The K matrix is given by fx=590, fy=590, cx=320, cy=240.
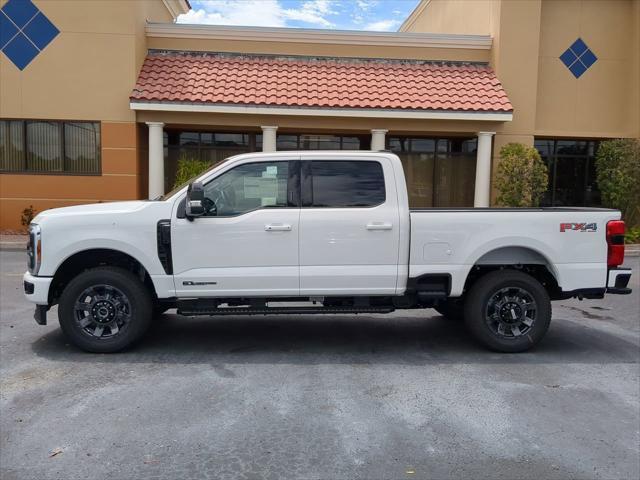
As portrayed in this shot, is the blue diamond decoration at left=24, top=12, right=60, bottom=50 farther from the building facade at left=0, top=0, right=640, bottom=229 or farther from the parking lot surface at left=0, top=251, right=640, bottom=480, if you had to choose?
the parking lot surface at left=0, top=251, right=640, bottom=480

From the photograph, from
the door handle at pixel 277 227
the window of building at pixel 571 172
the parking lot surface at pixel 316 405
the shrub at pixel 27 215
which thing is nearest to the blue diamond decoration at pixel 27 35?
the shrub at pixel 27 215

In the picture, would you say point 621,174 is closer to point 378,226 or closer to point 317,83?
point 317,83

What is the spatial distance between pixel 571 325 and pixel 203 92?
431 inches

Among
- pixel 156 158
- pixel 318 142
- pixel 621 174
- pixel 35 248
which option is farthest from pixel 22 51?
pixel 621 174

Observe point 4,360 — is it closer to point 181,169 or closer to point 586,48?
point 181,169

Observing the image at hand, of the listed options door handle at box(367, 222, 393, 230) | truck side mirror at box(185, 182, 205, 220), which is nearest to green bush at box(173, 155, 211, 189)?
truck side mirror at box(185, 182, 205, 220)

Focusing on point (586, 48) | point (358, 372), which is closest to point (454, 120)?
point (586, 48)

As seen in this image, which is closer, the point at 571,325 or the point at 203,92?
the point at 571,325

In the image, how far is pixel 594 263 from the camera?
621cm

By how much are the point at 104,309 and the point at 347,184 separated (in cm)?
279

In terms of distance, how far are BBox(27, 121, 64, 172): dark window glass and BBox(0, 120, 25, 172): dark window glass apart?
201mm

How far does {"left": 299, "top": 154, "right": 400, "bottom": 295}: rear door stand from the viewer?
19.6 ft

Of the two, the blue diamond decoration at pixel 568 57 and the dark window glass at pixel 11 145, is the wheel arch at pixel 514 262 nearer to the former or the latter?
the blue diamond decoration at pixel 568 57

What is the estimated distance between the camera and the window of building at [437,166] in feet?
57.4
